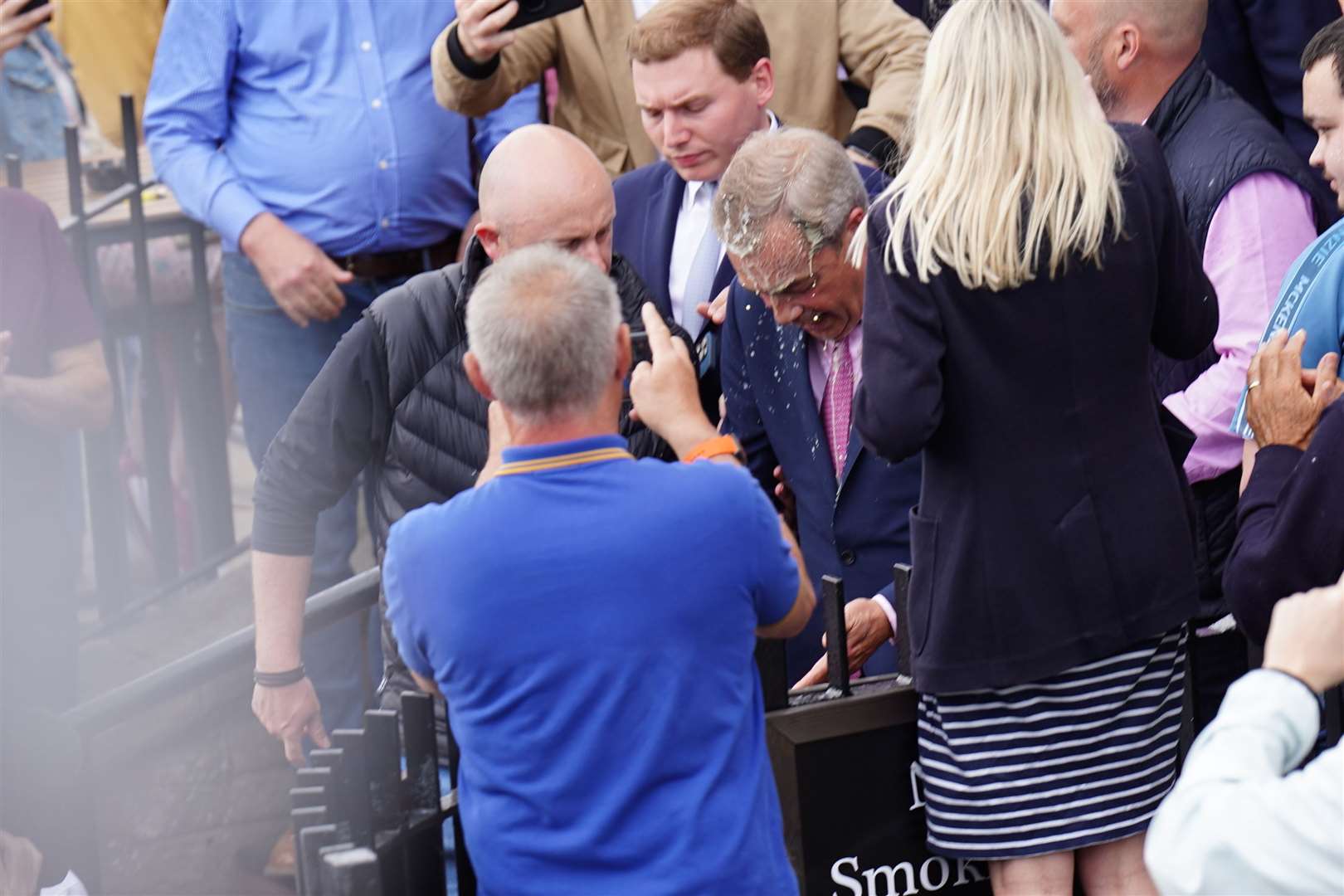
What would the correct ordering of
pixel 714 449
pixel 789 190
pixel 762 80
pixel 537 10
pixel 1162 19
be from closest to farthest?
1. pixel 714 449
2. pixel 789 190
3. pixel 1162 19
4. pixel 762 80
5. pixel 537 10

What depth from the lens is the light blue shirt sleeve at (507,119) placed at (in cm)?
501

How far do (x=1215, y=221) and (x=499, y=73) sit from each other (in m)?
1.96

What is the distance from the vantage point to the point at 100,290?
6.35m

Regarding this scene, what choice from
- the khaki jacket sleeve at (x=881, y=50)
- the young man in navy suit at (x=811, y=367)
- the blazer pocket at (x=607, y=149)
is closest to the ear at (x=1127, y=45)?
the khaki jacket sleeve at (x=881, y=50)

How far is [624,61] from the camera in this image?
460cm

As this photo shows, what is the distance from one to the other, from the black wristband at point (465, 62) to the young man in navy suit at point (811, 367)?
1.34 metres

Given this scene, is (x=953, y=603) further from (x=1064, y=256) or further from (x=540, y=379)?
(x=540, y=379)

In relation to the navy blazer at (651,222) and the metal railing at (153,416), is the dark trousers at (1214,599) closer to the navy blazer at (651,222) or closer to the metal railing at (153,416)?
the navy blazer at (651,222)

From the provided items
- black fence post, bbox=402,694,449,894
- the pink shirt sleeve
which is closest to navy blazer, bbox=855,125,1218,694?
the pink shirt sleeve

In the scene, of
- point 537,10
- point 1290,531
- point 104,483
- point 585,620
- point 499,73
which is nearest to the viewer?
point 585,620

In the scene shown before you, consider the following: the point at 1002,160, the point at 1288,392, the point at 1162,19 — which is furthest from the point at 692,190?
the point at 1288,392

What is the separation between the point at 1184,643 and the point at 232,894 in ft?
9.64

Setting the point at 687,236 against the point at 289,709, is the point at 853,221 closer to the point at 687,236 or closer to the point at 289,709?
the point at 687,236

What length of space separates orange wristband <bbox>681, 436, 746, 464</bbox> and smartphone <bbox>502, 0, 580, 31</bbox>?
75.0 inches
